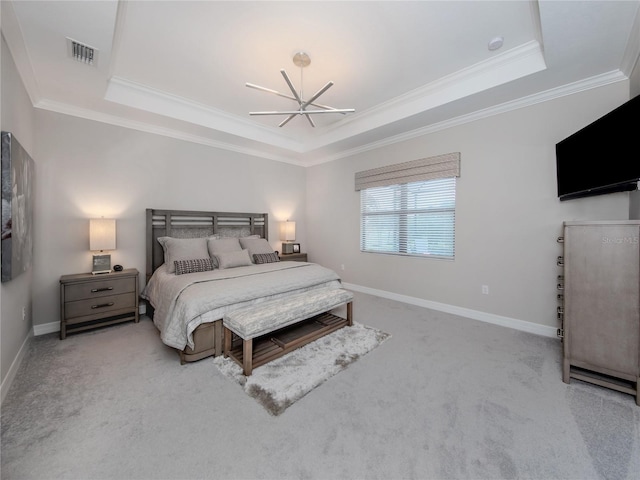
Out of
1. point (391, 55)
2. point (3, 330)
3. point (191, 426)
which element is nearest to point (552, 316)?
point (391, 55)

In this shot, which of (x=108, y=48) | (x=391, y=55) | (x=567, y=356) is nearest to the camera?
(x=567, y=356)

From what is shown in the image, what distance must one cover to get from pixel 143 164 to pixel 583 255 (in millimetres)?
5061

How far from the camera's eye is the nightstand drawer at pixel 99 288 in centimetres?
285

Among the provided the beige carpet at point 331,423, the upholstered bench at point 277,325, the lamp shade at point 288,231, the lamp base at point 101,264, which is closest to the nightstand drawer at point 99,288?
the lamp base at point 101,264

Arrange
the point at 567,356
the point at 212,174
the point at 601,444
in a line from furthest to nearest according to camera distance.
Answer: the point at 212,174, the point at 567,356, the point at 601,444

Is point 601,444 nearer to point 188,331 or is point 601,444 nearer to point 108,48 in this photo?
point 188,331

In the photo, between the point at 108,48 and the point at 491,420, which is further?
the point at 108,48

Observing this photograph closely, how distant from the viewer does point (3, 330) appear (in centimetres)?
195

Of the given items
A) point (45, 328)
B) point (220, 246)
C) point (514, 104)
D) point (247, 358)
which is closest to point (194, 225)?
point (220, 246)

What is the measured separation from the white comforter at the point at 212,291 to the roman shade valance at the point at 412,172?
1.92 metres

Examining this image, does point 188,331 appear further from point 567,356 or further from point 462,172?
point 462,172

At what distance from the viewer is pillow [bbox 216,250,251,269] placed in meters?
3.60

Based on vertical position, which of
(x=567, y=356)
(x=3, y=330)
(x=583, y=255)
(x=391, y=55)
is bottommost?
(x=567, y=356)

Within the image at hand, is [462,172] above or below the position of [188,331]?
above
